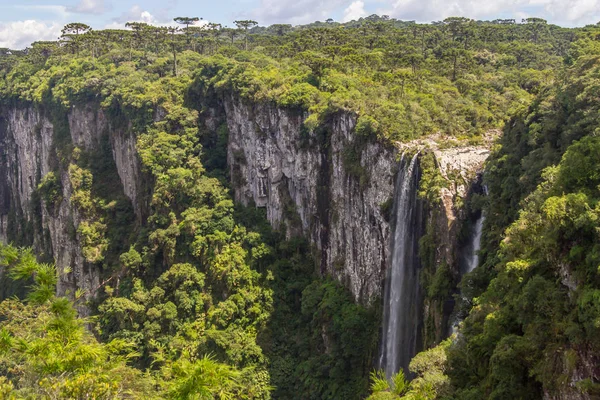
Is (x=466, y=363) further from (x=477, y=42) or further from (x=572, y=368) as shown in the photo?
(x=477, y=42)

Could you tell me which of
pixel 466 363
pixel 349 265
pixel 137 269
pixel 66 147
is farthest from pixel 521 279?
pixel 66 147

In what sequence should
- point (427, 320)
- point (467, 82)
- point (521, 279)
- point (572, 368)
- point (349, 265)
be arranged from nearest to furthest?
1. point (572, 368)
2. point (521, 279)
3. point (427, 320)
4. point (349, 265)
5. point (467, 82)

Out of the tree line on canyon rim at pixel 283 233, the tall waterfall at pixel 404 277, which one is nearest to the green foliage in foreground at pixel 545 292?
the tree line on canyon rim at pixel 283 233

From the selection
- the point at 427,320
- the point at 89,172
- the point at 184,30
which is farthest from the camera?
the point at 184,30

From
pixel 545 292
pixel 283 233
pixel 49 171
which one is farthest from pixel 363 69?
pixel 49 171

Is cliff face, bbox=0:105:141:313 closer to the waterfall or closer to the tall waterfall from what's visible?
the tall waterfall

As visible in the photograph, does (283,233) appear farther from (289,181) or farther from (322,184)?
(322,184)
